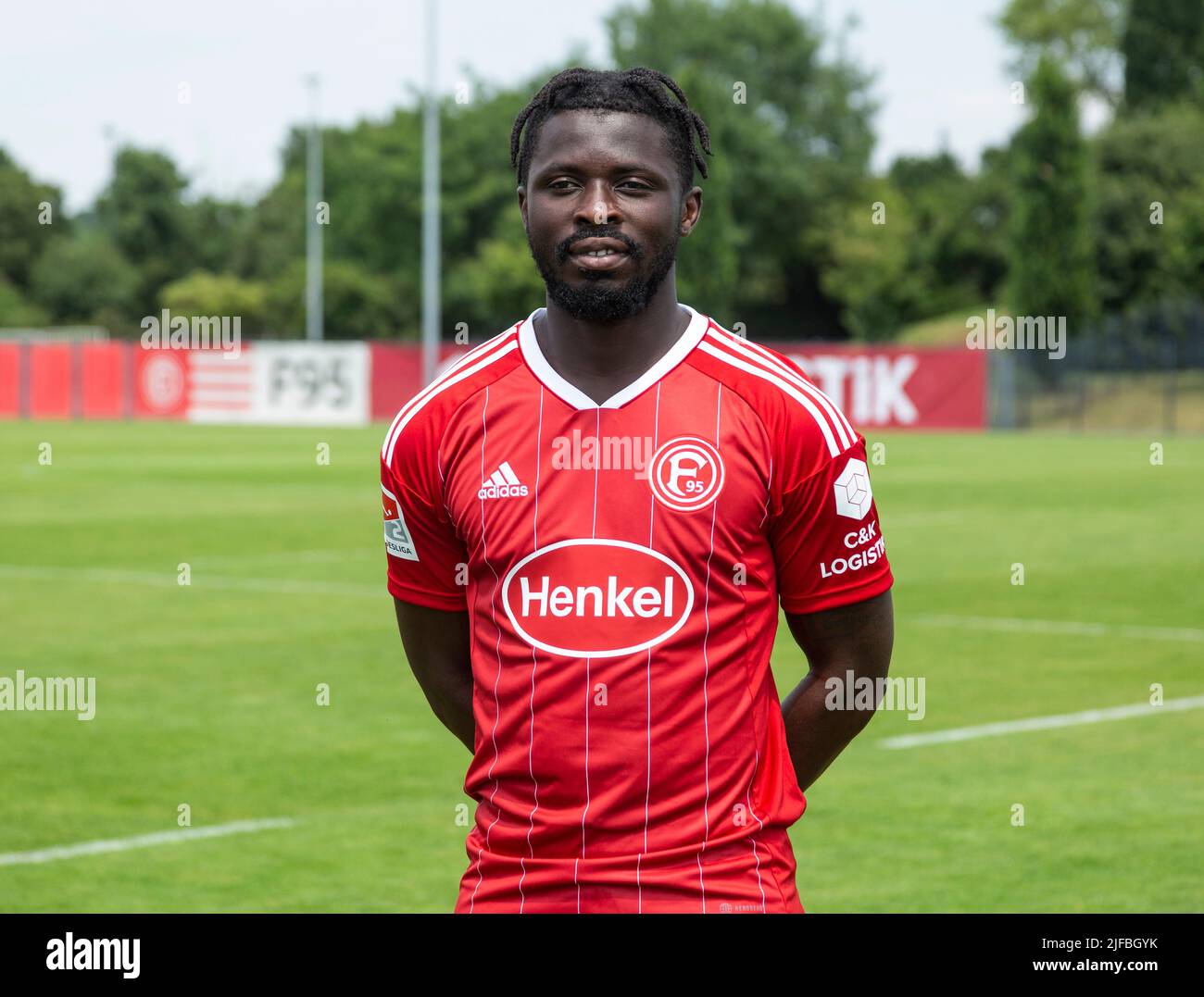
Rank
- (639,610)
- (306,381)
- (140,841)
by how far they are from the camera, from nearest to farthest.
→ 1. (639,610)
2. (140,841)
3. (306,381)

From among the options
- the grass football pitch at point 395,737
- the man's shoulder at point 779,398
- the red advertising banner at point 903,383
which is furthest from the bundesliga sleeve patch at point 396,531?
the red advertising banner at point 903,383

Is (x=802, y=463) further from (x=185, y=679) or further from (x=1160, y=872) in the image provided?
(x=185, y=679)

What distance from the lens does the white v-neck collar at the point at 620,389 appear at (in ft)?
10.7

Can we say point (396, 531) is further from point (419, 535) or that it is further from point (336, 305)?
point (336, 305)

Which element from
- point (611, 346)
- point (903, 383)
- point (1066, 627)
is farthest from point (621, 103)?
point (903, 383)

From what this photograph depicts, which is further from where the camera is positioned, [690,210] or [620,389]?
[690,210]

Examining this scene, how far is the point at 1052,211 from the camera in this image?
53.6 m

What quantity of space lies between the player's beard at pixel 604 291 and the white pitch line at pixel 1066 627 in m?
10.3

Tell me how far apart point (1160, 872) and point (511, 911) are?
4493 millimetres

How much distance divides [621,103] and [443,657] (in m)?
1.09

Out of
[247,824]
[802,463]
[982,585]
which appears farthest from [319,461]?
[802,463]

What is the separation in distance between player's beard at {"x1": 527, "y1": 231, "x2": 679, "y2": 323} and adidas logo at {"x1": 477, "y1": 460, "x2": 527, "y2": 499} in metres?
0.27

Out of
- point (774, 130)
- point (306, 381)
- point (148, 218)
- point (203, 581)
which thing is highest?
point (774, 130)

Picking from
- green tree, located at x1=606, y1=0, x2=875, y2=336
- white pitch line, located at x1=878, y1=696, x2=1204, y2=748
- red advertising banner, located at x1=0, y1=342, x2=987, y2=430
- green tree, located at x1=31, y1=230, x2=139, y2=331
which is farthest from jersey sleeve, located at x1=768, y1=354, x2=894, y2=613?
green tree, located at x1=31, y1=230, x2=139, y2=331
